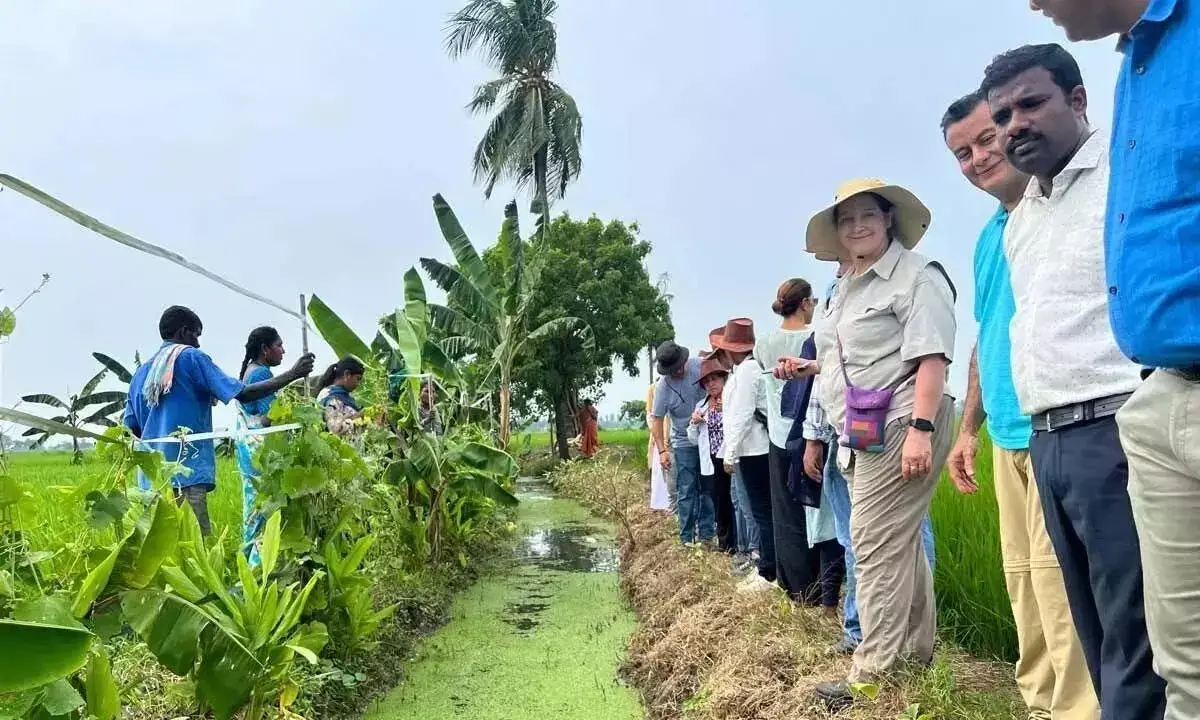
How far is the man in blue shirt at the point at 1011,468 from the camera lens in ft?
5.50

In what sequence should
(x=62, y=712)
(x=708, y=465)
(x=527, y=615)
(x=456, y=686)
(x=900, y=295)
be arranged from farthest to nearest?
(x=708, y=465) → (x=527, y=615) → (x=456, y=686) → (x=900, y=295) → (x=62, y=712)

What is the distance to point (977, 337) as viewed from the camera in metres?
1.98

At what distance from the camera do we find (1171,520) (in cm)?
104

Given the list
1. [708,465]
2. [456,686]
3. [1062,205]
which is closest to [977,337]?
[1062,205]

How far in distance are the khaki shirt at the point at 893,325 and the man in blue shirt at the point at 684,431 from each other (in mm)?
2883

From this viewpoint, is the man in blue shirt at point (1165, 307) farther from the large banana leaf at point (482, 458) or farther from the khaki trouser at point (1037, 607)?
the large banana leaf at point (482, 458)

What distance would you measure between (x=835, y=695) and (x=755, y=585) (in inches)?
59.0

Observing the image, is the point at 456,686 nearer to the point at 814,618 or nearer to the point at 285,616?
the point at 285,616

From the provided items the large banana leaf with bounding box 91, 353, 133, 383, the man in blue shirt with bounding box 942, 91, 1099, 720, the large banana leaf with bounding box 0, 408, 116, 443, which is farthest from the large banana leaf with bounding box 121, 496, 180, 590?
the large banana leaf with bounding box 91, 353, 133, 383

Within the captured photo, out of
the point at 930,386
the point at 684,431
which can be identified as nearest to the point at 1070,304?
the point at 930,386

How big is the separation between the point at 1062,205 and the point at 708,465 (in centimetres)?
340

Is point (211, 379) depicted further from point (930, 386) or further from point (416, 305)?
point (930, 386)

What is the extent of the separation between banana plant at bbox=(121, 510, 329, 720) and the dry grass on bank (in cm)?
→ 126

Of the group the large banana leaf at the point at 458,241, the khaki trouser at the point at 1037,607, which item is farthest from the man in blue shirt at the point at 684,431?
the large banana leaf at the point at 458,241
